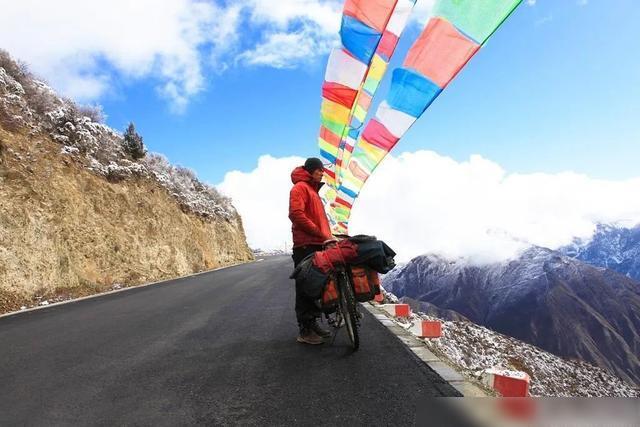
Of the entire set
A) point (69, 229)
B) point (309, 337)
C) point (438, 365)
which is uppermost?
point (69, 229)

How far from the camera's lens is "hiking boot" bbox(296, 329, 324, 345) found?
5484 mm

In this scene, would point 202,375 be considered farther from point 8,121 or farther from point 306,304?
point 8,121

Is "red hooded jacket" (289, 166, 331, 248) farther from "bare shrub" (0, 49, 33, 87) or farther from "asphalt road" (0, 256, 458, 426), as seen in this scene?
"bare shrub" (0, 49, 33, 87)

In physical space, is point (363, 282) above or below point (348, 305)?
above

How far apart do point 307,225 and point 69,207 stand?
38.1 ft

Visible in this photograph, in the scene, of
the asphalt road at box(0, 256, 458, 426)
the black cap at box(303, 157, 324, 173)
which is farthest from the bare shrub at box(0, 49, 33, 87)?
the black cap at box(303, 157, 324, 173)

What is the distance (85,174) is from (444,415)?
1709cm

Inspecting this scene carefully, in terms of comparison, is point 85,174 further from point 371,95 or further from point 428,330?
point 428,330

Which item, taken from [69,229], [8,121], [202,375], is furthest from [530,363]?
[202,375]

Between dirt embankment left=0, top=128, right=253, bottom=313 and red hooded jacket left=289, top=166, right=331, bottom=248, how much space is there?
788cm

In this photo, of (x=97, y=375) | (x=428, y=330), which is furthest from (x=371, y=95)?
(x=97, y=375)

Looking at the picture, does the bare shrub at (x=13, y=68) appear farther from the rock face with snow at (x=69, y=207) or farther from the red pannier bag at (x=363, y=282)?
the red pannier bag at (x=363, y=282)

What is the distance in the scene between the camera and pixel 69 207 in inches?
553

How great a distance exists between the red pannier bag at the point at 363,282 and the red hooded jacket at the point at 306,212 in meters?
0.60
